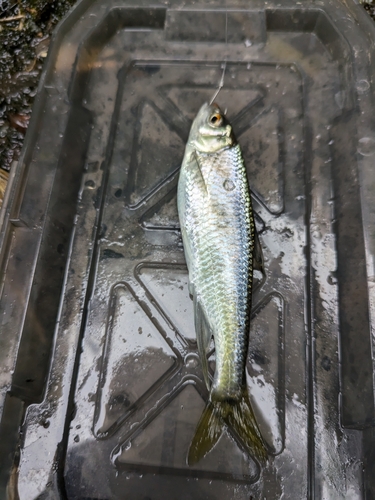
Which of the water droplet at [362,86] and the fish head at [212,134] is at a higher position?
the water droplet at [362,86]

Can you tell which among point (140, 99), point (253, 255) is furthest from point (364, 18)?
point (253, 255)

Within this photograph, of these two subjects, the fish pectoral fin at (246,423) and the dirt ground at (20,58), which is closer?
the fish pectoral fin at (246,423)

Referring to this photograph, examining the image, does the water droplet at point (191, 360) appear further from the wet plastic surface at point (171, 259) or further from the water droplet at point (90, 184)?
the water droplet at point (90, 184)

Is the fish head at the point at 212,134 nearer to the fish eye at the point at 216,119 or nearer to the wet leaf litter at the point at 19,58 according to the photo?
the fish eye at the point at 216,119

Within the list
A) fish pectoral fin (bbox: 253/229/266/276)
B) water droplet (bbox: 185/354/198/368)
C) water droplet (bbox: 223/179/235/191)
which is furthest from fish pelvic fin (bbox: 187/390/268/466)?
water droplet (bbox: 223/179/235/191)

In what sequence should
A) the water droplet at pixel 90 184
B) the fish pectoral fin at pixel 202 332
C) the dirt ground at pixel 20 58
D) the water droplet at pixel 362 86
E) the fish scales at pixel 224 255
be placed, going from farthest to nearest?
1. the dirt ground at pixel 20 58
2. the water droplet at pixel 90 184
3. the water droplet at pixel 362 86
4. the fish pectoral fin at pixel 202 332
5. the fish scales at pixel 224 255

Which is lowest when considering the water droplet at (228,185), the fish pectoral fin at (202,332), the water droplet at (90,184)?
the fish pectoral fin at (202,332)

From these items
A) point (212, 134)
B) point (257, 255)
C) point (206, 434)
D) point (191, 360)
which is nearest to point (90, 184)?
point (212, 134)

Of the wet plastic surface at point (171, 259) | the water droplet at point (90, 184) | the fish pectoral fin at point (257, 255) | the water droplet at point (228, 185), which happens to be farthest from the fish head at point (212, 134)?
the water droplet at point (90, 184)

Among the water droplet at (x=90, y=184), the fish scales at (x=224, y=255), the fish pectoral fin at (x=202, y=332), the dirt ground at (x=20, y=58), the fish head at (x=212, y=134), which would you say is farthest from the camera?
the dirt ground at (x=20, y=58)
